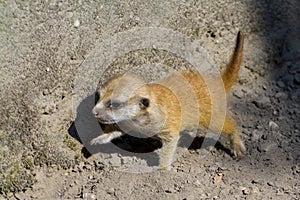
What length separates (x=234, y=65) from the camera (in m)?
3.31

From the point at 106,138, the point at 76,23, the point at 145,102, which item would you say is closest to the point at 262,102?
the point at 145,102

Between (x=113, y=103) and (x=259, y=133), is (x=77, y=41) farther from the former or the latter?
(x=259, y=133)

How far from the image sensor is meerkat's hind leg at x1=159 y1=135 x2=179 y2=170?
128 inches

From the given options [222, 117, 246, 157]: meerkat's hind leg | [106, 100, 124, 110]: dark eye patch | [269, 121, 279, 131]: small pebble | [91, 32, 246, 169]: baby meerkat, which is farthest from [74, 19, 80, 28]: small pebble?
[269, 121, 279, 131]: small pebble

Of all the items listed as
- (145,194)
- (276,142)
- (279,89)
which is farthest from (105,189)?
(279,89)

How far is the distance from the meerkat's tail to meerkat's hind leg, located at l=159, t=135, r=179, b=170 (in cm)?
46

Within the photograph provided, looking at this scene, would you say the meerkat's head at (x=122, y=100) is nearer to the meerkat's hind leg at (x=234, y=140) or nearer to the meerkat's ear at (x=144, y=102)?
the meerkat's ear at (x=144, y=102)

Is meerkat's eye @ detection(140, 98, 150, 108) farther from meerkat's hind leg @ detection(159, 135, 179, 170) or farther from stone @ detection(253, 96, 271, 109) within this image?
stone @ detection(253, 96, 271, 109)

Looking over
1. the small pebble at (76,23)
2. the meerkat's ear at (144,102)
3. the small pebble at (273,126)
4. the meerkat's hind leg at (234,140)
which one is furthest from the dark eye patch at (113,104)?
the small pebble at (273,126)

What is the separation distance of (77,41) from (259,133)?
4.25ft

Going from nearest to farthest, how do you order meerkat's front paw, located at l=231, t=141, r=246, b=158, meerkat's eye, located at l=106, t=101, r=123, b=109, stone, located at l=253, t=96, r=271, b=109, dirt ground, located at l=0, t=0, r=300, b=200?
meerkat's eye, located at l=106, t=101, r=123, b=109
dirt ground, located at l=0, t=0, r=300, b=200
meerkat's front paw, located at l=231, t=141, r=246, b=158
stone, located at l=253, t=96, r=271, b=109

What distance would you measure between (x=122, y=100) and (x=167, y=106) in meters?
0.32

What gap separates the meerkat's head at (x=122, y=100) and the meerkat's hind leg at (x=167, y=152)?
311 millimetres

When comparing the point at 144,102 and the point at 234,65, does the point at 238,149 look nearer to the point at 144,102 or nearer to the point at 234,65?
the point at 234,65
